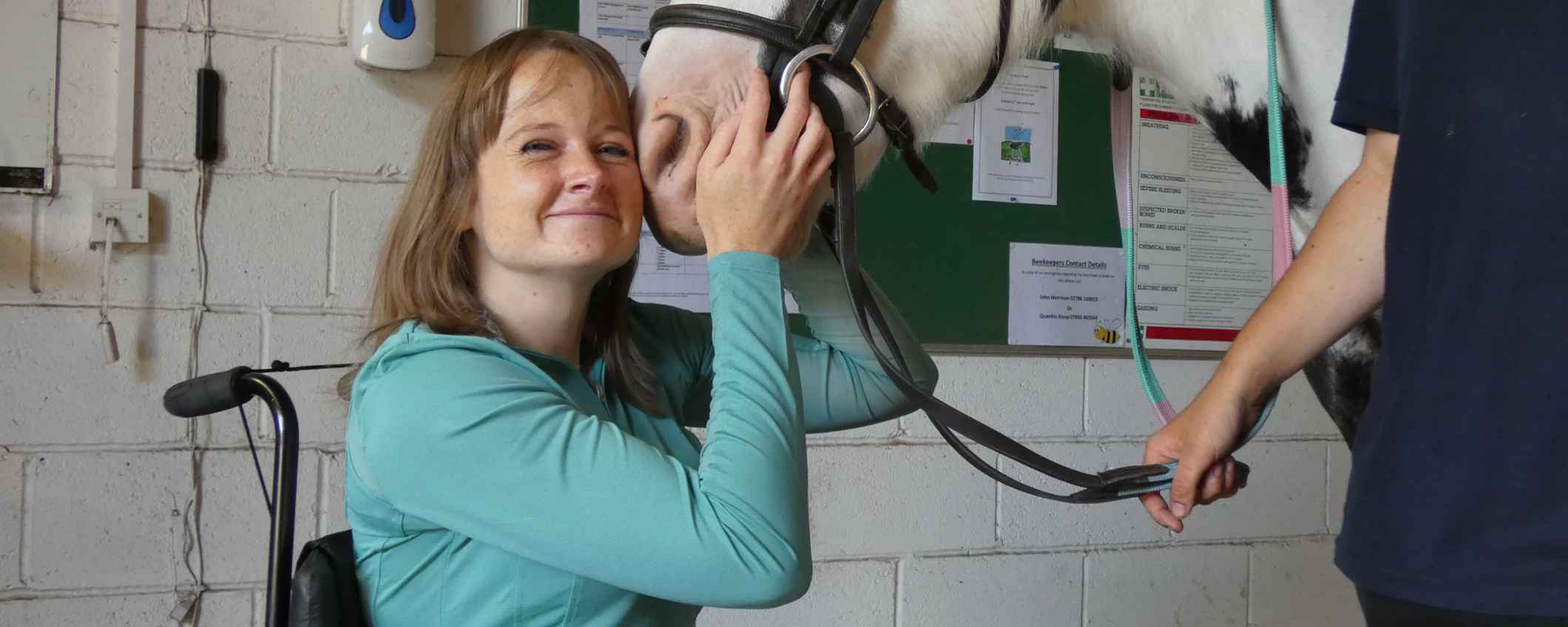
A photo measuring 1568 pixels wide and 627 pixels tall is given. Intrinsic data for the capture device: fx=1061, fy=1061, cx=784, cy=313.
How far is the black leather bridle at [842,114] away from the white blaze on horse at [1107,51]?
0.01 metres

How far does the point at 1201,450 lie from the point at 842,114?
36 cm

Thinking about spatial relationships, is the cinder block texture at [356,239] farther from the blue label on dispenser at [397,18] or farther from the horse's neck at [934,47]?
the horse's neck at [934,47]

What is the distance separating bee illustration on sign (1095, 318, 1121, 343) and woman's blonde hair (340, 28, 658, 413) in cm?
142

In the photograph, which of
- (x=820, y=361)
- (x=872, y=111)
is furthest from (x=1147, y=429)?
(x=872, y=111)

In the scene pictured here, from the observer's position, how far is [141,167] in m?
1.53

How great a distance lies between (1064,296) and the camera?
2.02 metres

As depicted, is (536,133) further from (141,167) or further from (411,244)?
(141,167)

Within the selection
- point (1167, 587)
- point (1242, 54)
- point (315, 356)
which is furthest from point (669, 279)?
point (1167, 587)

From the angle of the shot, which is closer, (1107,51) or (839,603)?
(1107,51)

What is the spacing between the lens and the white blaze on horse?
2.56ft

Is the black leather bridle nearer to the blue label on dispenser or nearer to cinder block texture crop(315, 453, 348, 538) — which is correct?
the blue label on dispenser

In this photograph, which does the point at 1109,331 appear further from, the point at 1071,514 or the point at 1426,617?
the point at 1426,617

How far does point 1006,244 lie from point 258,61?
1.29 meters

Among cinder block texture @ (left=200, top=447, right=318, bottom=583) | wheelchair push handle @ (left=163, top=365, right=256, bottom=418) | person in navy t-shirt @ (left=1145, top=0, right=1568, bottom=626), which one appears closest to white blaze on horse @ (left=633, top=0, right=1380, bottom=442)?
person in navy t-shirt @ (left=1145, top=0, right=1568, bottom=626)
